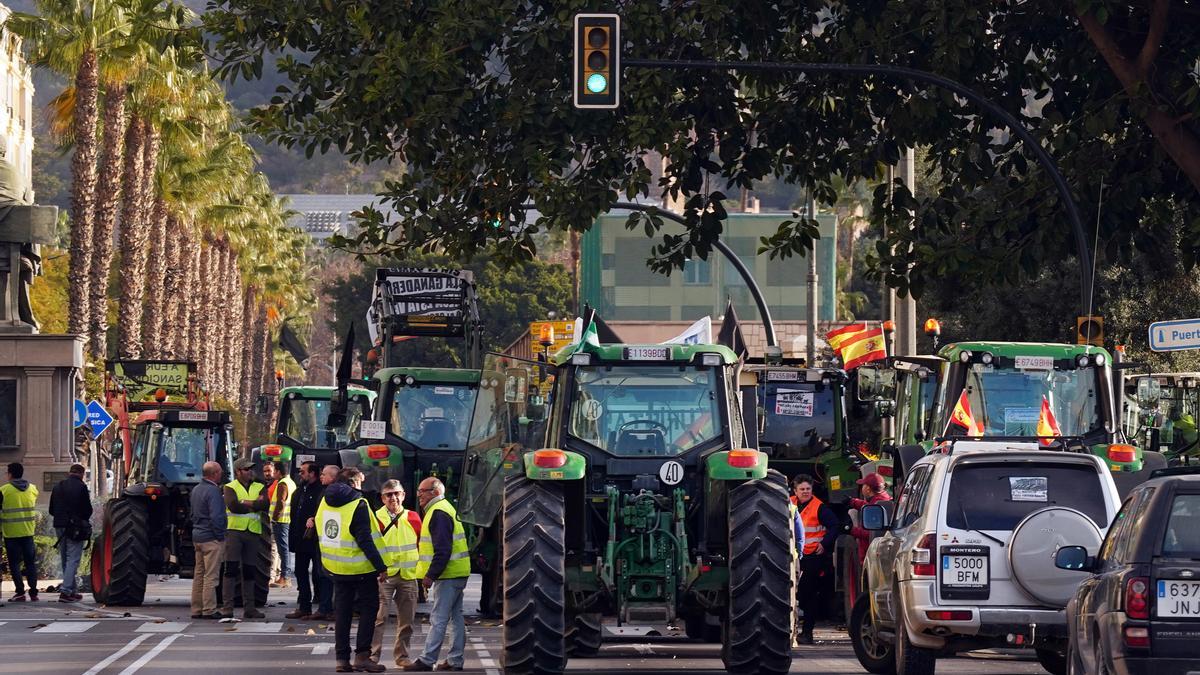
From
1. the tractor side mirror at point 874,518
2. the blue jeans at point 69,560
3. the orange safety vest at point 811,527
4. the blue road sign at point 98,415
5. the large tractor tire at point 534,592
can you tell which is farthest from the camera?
the blue road sign at point 98,415

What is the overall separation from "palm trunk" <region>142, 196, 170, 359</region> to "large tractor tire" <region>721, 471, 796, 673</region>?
42.1 meters

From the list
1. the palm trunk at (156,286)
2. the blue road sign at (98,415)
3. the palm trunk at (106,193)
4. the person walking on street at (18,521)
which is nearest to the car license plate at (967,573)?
the person walking on street at (18,521)

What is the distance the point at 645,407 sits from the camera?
658 inches

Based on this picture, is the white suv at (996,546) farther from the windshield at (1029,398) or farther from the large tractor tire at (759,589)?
the windshield at (1029,398)

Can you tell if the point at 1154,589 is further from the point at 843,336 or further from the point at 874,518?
the point at 843,336

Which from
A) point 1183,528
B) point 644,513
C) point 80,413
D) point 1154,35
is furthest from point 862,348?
point 1183,528

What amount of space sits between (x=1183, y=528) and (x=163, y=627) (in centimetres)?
1452

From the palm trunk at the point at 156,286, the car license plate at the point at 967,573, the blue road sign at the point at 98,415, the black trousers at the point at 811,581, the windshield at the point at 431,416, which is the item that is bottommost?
the black trousers at the point at 811,581

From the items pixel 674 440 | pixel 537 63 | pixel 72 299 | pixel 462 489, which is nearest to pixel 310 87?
pixel 537 63

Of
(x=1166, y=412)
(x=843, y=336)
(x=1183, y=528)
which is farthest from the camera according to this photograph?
(x=843, y=336)

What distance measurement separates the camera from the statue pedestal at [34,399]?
41906 millimetres

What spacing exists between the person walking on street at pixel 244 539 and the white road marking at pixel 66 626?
1807mm

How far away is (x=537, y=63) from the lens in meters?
24.3

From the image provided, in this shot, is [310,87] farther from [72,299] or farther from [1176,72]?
[72,299]
